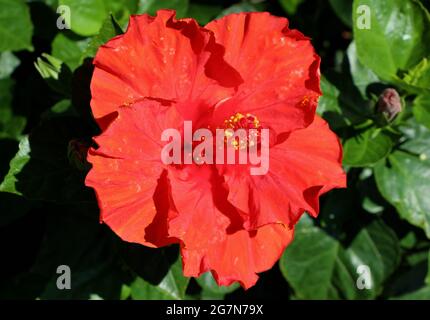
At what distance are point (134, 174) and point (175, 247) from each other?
24.5 inches

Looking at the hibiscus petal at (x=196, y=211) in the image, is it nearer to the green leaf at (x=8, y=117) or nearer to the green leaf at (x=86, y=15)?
the green leaf at (x=86, y=15)

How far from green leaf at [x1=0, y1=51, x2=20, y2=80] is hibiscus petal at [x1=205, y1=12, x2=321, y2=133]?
1.17 meters

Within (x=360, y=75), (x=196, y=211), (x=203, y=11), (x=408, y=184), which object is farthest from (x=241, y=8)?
(x=196, y=211)

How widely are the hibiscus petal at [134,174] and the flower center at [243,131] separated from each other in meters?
0.19

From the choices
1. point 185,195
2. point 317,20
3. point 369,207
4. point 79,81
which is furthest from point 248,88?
point 317,20

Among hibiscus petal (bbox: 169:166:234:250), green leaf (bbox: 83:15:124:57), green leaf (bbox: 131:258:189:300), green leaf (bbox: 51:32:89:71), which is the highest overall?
green leaf (bbox: 83:15:124:57)

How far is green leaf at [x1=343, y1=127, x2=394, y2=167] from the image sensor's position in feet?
6.96

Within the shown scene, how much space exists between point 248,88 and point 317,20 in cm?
118

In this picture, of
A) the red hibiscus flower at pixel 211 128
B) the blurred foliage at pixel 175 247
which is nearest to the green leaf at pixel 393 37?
the blurred foliage at pixel 175 247

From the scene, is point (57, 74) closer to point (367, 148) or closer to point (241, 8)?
point (241, 8)

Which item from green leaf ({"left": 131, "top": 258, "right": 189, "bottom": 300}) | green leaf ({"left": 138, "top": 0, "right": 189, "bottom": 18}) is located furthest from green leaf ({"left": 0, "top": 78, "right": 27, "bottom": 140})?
green leaf ({"left": 131, "top": 258, "right": 189, "bottom": 300})

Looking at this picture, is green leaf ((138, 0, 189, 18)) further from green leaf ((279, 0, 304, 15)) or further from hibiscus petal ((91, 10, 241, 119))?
hibiscus petal ((91, 10, 241, 119))

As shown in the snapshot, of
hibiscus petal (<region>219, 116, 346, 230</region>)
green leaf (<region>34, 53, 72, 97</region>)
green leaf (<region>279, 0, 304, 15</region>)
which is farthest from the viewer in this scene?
green leaf (<region>279, 0, 304, 15</region>)
